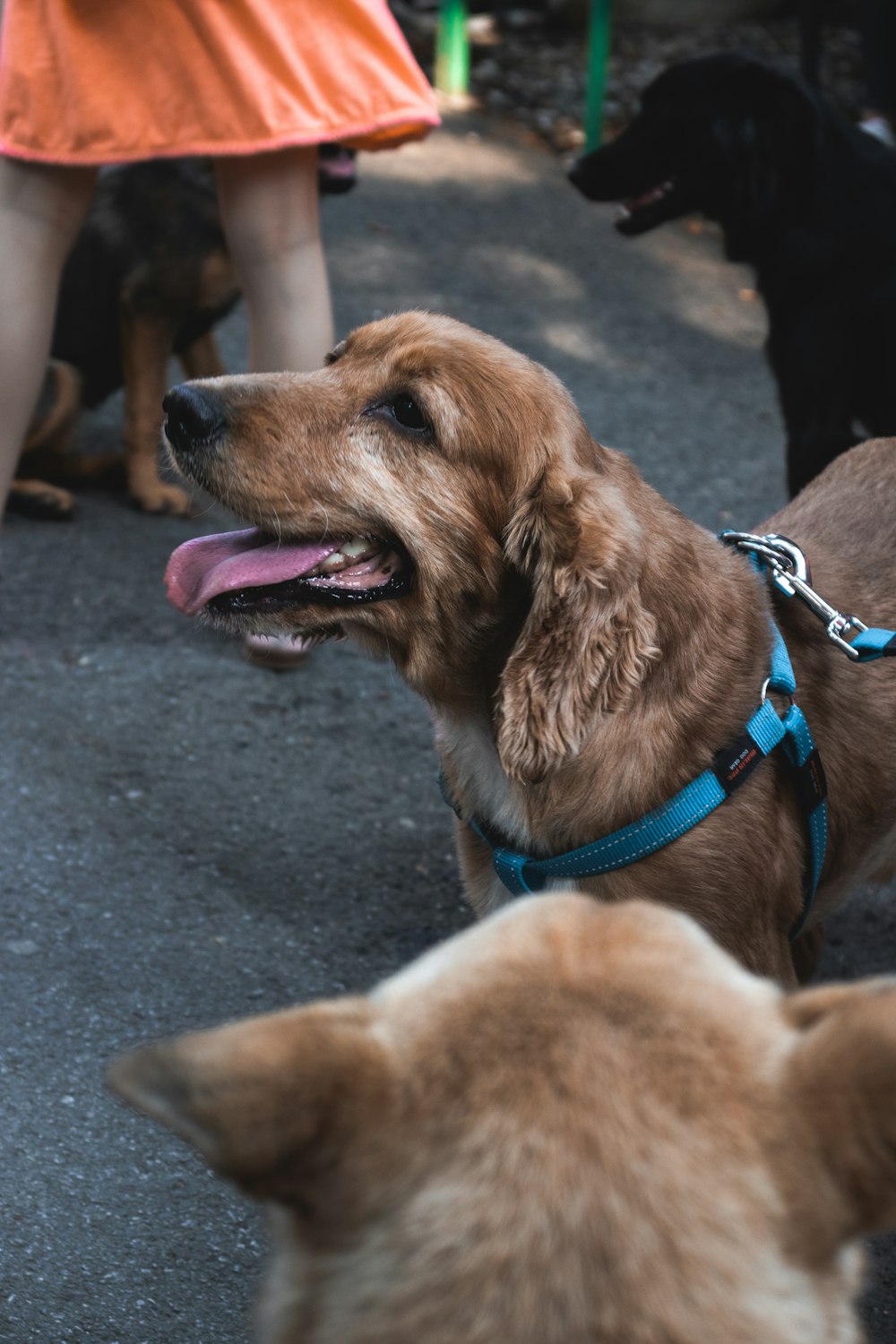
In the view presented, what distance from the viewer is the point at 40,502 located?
5.07 metres

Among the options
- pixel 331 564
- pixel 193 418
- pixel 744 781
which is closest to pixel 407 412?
pixel 331 564

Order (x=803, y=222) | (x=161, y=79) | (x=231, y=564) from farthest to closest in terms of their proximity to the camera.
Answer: (x=803, y=222)
(x=161, y=79)
(x=231, y=564)

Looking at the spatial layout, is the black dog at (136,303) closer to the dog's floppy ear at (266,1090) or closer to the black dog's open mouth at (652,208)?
the black dog's open mouth at (652,208)

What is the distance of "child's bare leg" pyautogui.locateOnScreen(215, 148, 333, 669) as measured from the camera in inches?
154

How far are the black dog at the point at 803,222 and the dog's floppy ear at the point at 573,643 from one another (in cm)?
223

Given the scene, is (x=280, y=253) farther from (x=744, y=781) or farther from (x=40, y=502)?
(x=744, y=781)

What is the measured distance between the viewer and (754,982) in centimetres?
139

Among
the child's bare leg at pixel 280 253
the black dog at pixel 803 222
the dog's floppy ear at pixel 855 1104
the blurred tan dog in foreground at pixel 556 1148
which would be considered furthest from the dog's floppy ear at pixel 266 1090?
the black dog at pixel 803 222

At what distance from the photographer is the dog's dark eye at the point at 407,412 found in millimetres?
2719

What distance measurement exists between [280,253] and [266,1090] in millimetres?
3211

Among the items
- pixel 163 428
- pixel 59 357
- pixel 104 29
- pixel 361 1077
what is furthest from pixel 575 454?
pixel 59 357

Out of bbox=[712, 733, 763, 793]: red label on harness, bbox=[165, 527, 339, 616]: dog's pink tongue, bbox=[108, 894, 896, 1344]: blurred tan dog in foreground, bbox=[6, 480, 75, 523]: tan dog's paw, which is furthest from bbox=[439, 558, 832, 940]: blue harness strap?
bbox=[6, 480, 75, 523]: tan dog's paw

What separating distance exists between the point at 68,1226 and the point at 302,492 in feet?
4.57

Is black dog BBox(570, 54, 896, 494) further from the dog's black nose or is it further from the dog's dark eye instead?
the dog's black nose
